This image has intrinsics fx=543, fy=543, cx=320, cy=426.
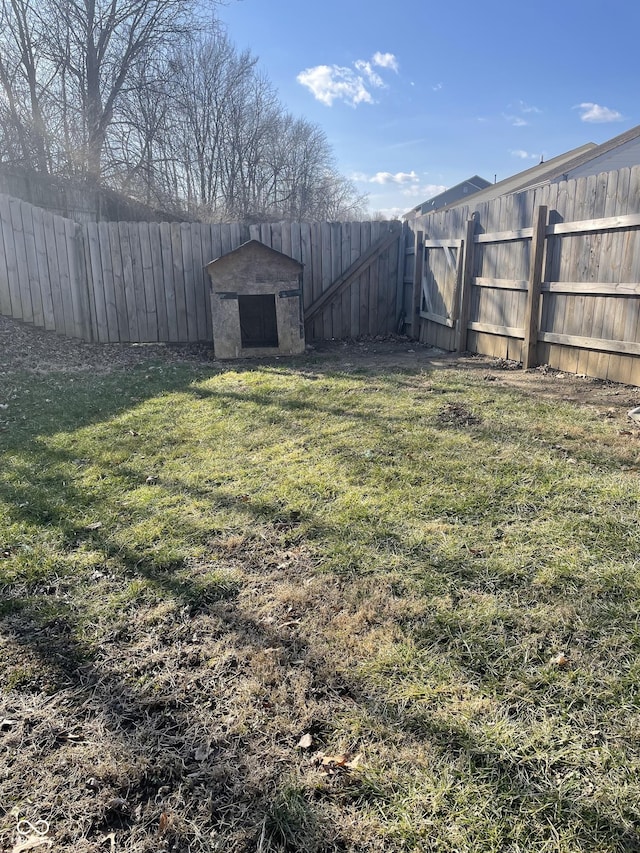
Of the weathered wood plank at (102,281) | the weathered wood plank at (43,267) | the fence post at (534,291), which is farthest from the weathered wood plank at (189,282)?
the fence post at (534,291)

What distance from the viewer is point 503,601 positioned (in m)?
2.11

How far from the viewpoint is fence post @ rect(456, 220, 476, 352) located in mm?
7095

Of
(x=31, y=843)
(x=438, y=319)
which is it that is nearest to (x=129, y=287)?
(x=438, y=319)

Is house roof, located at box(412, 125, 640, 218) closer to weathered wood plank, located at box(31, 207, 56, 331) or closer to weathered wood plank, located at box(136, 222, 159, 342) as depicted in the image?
weathered wood plank, located at box(136, 222, 159, 342)

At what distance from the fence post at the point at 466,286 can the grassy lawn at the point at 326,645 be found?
Answer: 3820 millimetres

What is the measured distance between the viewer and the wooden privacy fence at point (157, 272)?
8.16 m

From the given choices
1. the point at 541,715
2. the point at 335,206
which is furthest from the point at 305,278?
the point at 335,206

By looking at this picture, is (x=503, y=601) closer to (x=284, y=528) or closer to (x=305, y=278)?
(x=284, y=528)

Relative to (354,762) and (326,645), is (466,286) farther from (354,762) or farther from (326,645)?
(354,762)

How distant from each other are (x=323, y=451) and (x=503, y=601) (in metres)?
1.83

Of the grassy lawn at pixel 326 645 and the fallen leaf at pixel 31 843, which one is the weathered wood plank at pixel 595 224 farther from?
the fallen leaf at pixel 31 843

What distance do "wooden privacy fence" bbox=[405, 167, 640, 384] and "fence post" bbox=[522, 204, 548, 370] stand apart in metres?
0.01

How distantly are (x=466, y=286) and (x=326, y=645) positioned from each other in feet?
20.5

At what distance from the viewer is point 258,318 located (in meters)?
8.62
